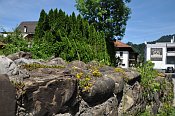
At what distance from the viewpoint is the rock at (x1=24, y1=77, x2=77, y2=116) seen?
339 cm

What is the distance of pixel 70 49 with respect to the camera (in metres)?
15.8

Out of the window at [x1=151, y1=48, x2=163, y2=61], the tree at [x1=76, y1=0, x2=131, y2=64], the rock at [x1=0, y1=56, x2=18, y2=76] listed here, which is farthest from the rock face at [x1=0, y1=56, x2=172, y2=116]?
the window at [x1=151, y1=48, x2=163, y2=61]

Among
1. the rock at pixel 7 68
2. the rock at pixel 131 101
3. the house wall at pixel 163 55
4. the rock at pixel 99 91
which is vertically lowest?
the rock at pixel 131 101

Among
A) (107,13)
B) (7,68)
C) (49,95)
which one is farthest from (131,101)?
(107,13)

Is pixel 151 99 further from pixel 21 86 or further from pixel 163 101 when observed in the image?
pixel 21 86

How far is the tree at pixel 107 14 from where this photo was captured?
3588 cm

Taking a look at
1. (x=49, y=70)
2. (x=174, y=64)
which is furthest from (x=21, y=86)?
(x=174, y=64)

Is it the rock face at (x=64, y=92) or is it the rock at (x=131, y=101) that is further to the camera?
the rock at (x=131, y=101)

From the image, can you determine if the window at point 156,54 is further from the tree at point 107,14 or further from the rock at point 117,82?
the rock at point 117,82

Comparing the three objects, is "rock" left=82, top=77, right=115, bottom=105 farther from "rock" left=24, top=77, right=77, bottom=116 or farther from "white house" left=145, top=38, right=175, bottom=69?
"white house" left=145, top=38, right=175, bottom=69

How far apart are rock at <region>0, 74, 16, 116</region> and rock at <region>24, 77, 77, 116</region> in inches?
9.7

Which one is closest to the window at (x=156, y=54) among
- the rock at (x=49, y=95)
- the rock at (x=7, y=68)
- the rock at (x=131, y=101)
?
the rock at (x=131, y=101)

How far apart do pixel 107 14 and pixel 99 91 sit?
3200cm

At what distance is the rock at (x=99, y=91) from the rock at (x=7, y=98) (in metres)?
1.64
